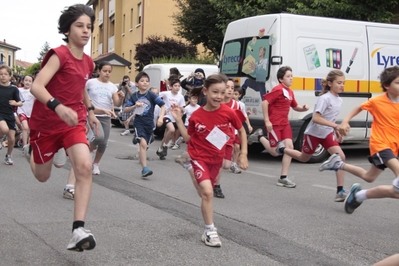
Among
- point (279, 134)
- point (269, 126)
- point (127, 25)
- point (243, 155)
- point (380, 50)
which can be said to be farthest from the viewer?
point (127, 25)

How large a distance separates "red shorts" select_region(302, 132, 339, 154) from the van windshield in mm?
3758

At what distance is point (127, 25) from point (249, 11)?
91.5 ft

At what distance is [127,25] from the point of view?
48.5 meters

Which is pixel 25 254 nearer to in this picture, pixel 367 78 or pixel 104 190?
pixel 104 190

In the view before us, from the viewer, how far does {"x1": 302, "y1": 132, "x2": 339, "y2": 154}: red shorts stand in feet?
27.3

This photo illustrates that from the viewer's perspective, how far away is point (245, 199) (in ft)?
26.3

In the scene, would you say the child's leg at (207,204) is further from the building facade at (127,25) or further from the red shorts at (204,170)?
the building facade at (127,25)

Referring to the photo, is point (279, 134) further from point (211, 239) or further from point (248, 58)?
point (211, 239)

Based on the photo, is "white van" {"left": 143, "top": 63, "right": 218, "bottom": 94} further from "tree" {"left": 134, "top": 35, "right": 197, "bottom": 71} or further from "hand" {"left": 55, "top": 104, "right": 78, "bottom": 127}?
"tree" {"left": 134, "top": 35, "right": 197, "bottom": 71}

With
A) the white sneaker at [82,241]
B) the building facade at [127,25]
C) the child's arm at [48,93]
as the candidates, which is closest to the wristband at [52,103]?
the child's arm at [48,93]

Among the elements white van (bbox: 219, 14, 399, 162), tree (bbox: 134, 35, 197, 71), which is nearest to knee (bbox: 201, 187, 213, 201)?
white van (bbox: 219, 14, 399, 162)

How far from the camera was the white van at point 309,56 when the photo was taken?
472 inches

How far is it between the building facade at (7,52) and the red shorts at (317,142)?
11646 centimetres

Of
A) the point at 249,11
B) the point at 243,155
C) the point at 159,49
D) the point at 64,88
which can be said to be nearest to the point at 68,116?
the point at 64,88
